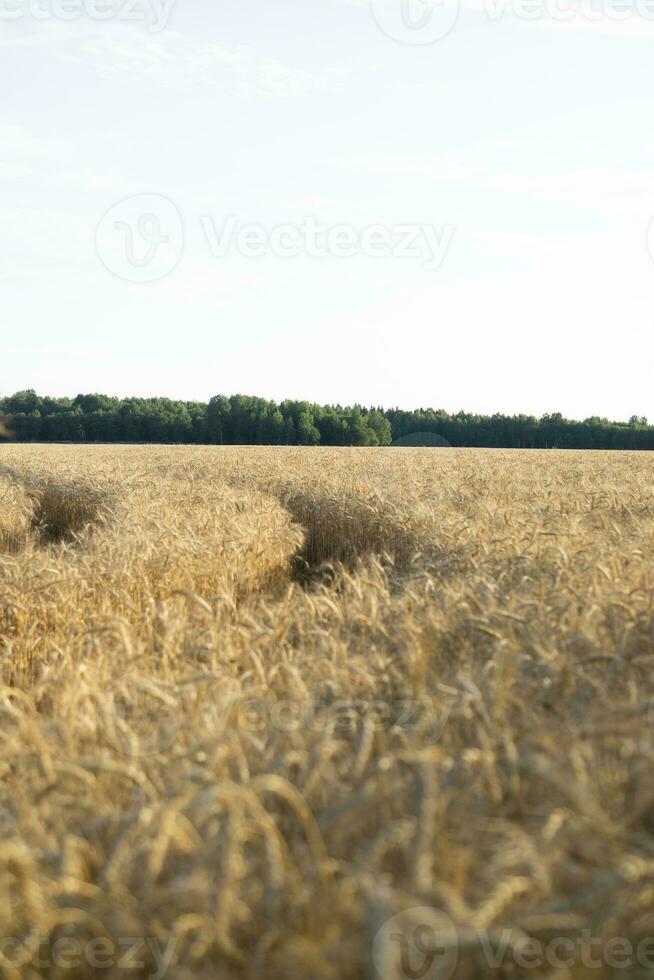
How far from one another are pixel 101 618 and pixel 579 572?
3.13 m

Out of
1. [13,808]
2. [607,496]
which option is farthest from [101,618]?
[607,496]

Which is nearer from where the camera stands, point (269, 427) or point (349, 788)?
point (349, 788)

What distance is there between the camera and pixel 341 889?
5.28 ft

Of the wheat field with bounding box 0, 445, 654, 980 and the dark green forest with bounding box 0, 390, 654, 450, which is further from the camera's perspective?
the dark green forest with bounding box 0, 390, 654, 450

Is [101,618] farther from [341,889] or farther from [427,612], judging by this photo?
[341,889]

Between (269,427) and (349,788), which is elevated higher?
(269,427)

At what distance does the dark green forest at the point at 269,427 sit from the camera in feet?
252

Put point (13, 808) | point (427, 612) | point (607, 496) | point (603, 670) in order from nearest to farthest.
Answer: point (13, 808) → point (603, 670) → point (427, 612) → point (607, 496)

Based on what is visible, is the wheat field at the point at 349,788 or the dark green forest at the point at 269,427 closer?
the wheat field at the point at 349,788

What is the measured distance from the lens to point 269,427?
76.2 meters

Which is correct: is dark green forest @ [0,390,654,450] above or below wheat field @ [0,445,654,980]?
above

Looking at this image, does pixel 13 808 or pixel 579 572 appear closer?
pixel 13 808

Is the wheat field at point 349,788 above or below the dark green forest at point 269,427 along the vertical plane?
below

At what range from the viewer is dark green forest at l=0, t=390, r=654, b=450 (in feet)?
252
